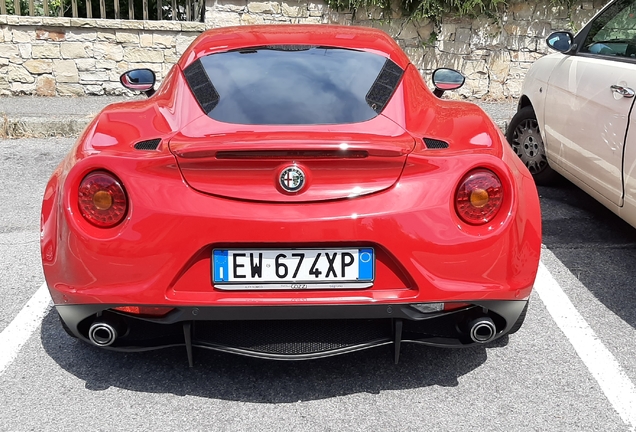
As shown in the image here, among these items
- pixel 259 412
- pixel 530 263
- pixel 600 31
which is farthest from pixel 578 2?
pixel 259 412

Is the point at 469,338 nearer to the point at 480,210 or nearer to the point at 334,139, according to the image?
the point at 480,210

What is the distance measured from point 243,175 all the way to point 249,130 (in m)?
0.25

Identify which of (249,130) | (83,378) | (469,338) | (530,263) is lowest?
(83,378)

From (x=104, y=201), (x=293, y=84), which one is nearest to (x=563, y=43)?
(x=293, y=84)

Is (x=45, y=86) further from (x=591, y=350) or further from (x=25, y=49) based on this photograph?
(x=591, y=350)

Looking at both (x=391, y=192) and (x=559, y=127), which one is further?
(x=559, y=127)

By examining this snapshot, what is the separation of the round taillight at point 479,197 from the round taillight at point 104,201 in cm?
123

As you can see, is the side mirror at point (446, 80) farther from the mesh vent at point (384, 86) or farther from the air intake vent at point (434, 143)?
the air intake vent at point (434, 143)

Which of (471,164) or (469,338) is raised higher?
(471,164)

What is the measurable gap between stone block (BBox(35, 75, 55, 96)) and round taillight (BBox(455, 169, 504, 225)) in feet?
26.9

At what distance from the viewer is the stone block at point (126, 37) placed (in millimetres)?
9680

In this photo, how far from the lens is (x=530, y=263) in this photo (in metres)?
2.85

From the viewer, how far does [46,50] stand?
31.6 feet

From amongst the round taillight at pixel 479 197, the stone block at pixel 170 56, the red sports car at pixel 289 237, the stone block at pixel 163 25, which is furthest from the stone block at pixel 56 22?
the round taillight at pixel 479 197
